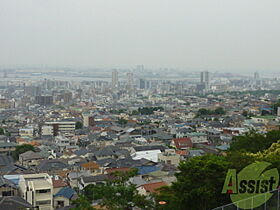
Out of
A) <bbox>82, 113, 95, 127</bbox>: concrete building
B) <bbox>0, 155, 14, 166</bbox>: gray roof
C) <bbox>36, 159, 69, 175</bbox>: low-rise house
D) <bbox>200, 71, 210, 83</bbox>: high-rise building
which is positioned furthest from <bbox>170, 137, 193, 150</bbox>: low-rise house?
<bbox>200, 71, 210, 83</bbox>: high-rise building

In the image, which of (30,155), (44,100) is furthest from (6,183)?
(44,100)

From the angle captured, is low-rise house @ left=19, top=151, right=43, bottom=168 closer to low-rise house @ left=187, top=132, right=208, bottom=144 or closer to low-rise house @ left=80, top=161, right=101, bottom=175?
low-rise house @ left=80, top=161, right=101, bottom=175

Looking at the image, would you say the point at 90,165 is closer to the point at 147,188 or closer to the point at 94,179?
the point at 94,179

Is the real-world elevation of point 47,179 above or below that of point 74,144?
above

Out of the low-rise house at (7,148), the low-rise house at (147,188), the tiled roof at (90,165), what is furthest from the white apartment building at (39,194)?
the low-rise house at (7,148)

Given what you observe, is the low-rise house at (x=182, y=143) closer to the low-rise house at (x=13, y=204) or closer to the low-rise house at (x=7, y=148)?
the low-rise house at (x=7, y=148)

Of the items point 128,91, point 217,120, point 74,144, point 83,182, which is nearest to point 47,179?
point 83,182

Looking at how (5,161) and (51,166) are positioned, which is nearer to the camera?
(51,166)

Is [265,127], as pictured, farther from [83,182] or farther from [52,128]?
[83,182]

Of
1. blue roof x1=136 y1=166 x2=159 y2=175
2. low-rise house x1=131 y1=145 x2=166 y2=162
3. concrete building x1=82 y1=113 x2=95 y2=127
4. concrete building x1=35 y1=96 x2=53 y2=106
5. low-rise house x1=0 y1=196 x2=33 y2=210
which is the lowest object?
concrete building x1=35 y1=96 x2=53 y2=106
